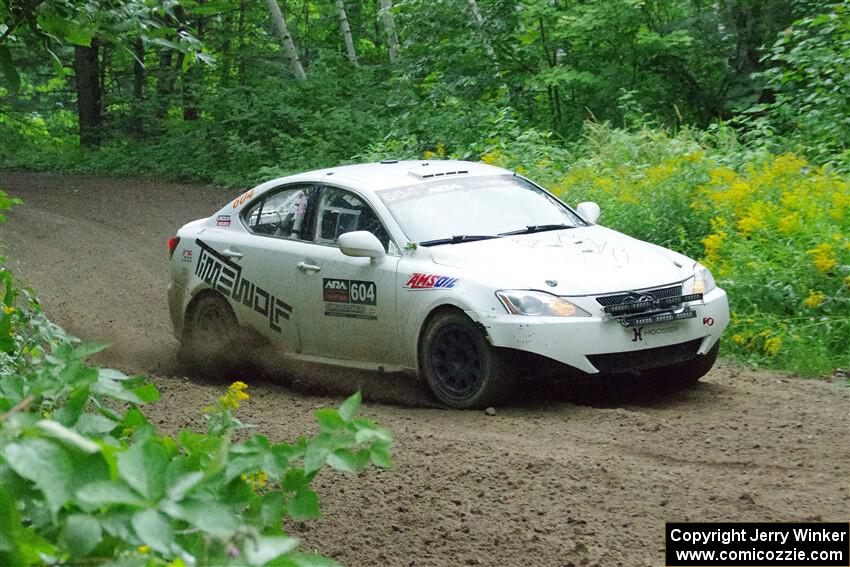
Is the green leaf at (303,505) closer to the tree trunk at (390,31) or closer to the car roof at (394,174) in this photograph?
the car roof at (394,174)

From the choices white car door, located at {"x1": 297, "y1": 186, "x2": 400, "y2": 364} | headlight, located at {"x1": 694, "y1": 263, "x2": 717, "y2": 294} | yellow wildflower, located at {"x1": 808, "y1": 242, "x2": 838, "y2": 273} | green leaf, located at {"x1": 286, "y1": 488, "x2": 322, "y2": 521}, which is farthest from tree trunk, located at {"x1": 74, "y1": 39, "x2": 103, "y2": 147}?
green leaf, located at {"x1": 286, "y1": 488, "x2": 322, "y2": 521}

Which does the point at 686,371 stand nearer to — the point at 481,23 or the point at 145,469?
the point at 145,469

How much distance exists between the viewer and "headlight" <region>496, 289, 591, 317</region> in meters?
7.64

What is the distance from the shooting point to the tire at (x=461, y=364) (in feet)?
25.3

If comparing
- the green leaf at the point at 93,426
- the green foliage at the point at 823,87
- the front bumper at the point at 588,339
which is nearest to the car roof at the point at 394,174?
the front bumper at the point at 588,339

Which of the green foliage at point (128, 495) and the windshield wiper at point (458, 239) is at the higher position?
the green foliage at point (128, 495)

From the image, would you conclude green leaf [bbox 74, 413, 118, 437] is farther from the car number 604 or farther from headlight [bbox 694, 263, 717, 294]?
headlight [bbox 694, 263, 717, 294]

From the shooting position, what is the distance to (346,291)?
878cm

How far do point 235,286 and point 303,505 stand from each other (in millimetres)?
7399

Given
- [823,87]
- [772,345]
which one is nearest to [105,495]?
[772,345]

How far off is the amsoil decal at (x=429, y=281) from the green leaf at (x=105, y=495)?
609cm

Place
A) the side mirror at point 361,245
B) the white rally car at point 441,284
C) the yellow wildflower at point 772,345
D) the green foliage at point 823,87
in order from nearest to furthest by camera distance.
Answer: the white rally car at point 441,284 → the side mirror at point 361,245 → the yellow wildflower at point 772,345 → the green foliage at point 823,87

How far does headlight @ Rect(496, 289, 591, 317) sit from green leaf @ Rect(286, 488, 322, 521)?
5.15 m

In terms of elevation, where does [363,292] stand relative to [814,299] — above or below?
above
